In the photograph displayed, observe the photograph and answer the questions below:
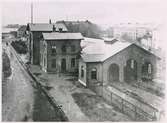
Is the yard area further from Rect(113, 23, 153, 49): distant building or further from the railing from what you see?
Rect(113, 23, 153, 49): distant building

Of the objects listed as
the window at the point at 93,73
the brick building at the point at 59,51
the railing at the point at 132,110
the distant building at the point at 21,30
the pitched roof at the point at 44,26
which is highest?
the pitched roof at the point at 44,26

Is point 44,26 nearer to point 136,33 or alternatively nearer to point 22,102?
point 22,102

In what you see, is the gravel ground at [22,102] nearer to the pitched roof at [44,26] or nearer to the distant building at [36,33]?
the distant building at [36,33]

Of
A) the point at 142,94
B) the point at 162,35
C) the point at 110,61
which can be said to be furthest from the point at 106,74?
the point at 162,35

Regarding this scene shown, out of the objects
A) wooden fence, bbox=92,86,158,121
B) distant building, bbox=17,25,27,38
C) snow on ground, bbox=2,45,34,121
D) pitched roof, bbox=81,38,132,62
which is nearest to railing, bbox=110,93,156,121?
wooden fence, bbox=92,86,158,121

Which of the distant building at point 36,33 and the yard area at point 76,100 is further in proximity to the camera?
the distant building at point 36,33

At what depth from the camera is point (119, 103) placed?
3.46 meters

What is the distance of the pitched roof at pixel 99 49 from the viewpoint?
3494 millimetres

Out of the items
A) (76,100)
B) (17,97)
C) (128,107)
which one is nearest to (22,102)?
(17,97)

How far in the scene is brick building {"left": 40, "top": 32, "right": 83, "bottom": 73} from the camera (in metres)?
3.53

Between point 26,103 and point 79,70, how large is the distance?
62 centimetres

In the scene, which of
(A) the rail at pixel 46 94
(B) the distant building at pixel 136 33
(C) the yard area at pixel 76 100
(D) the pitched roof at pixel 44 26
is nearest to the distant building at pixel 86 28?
(D) the pitched roof at pixel 44 26

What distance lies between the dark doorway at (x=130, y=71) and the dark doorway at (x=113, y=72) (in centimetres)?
8

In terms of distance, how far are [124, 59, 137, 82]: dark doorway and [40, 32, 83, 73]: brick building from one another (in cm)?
51
